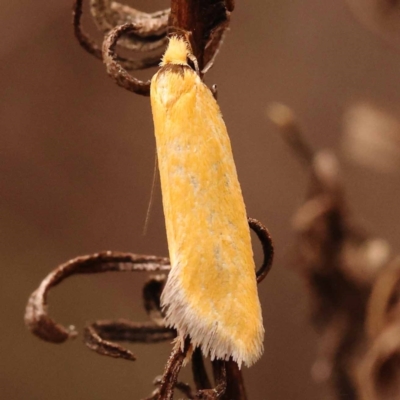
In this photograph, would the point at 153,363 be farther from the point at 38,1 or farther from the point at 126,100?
the point at 38,1

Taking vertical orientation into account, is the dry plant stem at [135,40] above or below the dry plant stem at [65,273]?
above

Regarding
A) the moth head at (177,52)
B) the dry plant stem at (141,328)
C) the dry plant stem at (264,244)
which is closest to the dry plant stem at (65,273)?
the dry plant stem at (141,328)

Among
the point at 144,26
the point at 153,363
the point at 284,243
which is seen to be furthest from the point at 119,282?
the point at 144,26

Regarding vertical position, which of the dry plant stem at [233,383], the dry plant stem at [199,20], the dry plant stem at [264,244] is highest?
the dry plant stem at [199,20]

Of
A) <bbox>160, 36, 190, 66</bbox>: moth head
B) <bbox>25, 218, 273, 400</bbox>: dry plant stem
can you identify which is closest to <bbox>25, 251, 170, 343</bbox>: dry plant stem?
<bbox>25, 218, 273, 400</bbox>: dry plant stem

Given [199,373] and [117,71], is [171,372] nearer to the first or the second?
[199,373]

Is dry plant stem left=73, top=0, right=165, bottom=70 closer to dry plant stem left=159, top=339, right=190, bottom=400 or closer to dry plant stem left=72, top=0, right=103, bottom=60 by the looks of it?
dry plant stem left=72, top=0, right=103, bottom=60

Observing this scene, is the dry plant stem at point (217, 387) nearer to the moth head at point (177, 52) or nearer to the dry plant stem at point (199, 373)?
the dry plant stem at point (199, 373)
